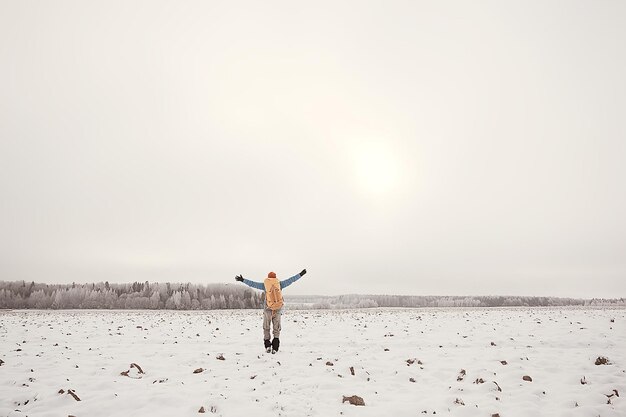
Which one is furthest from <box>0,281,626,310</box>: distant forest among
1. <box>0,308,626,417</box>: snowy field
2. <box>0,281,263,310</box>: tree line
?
Result: <box>0,308,626,417</box>: snowy field

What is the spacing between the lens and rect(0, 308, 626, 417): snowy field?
9.23 metres

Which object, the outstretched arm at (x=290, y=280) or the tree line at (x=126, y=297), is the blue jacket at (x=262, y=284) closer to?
the outstretched arm at (x=290, y=280)

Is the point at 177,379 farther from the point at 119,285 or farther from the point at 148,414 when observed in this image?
the point at 119,285

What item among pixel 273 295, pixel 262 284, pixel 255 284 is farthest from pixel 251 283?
pixel 273 295

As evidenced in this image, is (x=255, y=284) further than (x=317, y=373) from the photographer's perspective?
Yes

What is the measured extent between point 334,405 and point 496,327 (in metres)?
16.2

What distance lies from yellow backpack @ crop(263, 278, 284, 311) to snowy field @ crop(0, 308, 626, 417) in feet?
6.81

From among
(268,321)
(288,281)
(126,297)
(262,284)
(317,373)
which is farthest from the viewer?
(126,297)

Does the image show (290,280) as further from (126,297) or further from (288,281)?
(126,297)

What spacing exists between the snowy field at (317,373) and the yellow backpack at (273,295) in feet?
6.81

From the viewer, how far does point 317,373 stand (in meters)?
12.4

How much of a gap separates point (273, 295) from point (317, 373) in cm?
403

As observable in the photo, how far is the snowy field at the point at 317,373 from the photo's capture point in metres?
9.23

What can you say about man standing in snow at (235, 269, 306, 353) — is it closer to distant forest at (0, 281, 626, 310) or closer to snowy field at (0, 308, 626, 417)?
snowy field at (0, 308, 626, 417)
